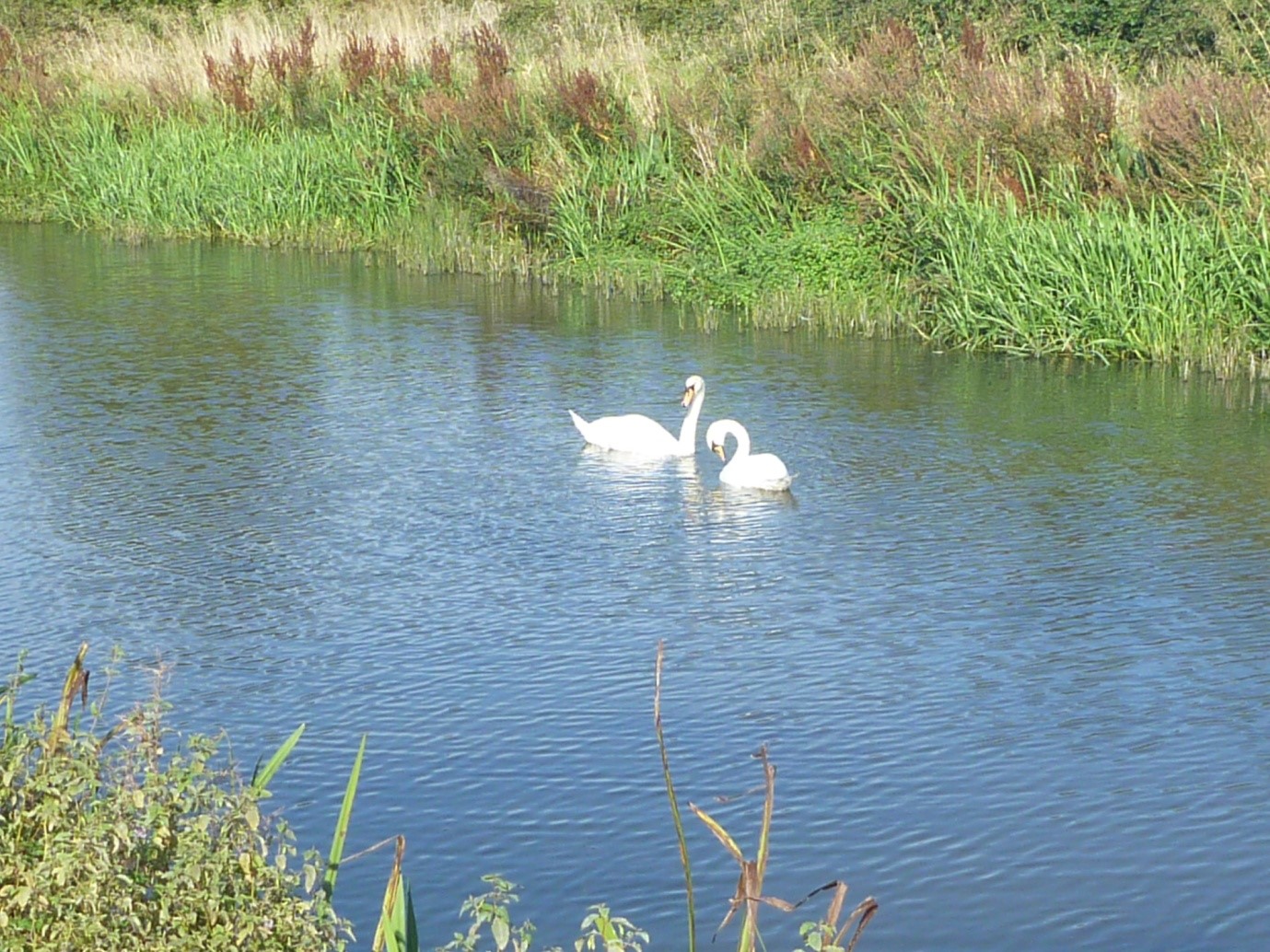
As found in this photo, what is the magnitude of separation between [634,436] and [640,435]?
3cm

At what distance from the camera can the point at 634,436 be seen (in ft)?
33.6

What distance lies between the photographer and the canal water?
5430 millimetres

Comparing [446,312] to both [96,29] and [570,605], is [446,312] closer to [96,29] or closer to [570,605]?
[570,605]

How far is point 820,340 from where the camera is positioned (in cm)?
1364

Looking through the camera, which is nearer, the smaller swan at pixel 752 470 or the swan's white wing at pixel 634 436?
the smaller swan at pixel 752 470

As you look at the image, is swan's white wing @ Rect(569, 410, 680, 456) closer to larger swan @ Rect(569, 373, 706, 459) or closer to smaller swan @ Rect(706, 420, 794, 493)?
larger swan @ Rect(569, 373, 706, 459)

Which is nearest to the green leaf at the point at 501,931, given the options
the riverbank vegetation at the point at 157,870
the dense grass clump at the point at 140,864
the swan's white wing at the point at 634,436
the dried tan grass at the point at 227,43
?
the riverbank vegetation at the point at 157,870

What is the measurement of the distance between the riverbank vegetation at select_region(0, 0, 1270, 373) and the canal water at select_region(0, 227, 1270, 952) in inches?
28.2

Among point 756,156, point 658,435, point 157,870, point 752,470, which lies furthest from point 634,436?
point 157,870

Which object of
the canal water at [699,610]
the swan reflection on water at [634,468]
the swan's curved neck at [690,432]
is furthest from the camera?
the swan's curved neck at [690,432]

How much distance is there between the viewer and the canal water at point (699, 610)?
214 inches

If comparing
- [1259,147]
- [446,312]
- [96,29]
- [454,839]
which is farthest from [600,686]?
[96,29]

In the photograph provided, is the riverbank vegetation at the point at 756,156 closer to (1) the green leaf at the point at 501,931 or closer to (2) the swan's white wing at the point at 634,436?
(2) the swan's white wing at the point at 634,436

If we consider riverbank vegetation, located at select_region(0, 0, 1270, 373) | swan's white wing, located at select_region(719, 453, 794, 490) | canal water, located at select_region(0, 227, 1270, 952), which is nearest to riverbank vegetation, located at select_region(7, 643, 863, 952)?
canal water, located at select_region(0, 227, 1270, 952)
